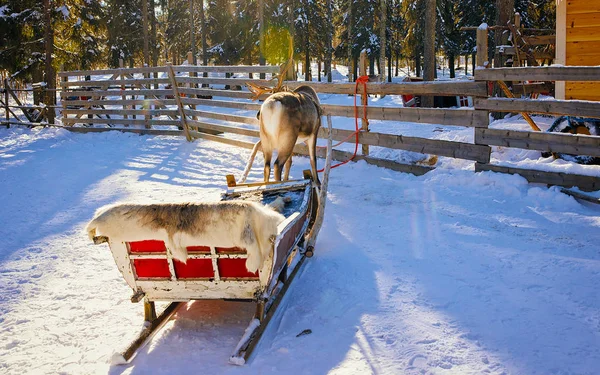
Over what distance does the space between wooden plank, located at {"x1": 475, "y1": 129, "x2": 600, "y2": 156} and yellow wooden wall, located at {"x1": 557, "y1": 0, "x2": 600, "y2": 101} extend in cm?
276

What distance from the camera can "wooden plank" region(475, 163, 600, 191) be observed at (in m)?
5.89

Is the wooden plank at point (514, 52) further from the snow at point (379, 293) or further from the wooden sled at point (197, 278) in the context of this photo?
the wooden sled at point (197, 278)

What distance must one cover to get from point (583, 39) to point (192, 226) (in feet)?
27.6

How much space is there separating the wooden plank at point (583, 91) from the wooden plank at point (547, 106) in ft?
8.57

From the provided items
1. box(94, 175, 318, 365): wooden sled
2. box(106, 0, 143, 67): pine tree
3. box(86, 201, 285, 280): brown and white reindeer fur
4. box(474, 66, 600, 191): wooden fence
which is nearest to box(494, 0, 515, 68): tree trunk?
box(474, 66, 600, 191): wooden fence

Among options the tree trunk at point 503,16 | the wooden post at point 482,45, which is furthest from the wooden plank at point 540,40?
the wooden post at point 482,45

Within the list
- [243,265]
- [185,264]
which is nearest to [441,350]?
[243,265]

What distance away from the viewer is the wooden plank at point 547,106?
5914 millimetres

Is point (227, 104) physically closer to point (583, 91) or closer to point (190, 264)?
point (583, 91)

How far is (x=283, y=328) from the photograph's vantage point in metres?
3.52

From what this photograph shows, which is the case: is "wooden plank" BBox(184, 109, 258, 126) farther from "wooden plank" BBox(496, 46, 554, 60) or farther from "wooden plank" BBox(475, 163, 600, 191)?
"wooden plank" BBox(496, 46, 554, 60)

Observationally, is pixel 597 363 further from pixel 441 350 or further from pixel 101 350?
pixel 101 350

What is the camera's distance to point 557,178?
6.16m

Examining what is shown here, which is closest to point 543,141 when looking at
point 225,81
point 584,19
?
point 584,19
